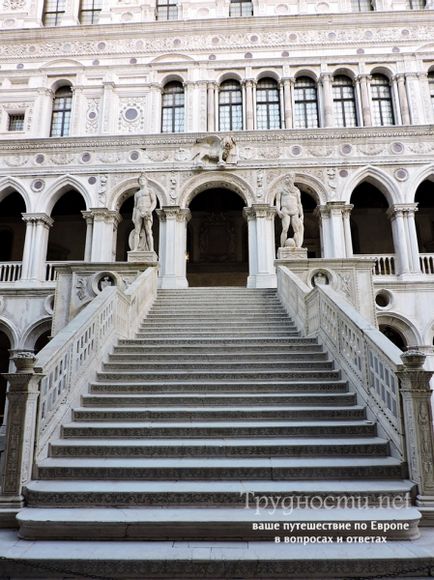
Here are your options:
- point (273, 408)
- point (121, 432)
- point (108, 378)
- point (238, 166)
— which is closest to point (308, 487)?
point (273, 408)

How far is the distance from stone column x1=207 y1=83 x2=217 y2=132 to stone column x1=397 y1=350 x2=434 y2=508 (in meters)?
15.5

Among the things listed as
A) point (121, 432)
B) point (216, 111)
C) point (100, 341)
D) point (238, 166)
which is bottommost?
point (121, 432)

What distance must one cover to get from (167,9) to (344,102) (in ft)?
31.5

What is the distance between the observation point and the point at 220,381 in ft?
24.2

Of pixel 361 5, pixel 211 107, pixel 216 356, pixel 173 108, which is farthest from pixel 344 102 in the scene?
pixel 216 356

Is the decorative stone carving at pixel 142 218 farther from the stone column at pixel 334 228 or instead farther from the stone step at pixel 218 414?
the stone column at pixel 334 228

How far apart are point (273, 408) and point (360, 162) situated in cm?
1405

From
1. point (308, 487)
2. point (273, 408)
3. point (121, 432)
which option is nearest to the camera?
point (308, 487)

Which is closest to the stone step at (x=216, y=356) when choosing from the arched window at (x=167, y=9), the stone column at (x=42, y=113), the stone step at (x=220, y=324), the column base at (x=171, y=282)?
the stone step at (x=220, y=324)

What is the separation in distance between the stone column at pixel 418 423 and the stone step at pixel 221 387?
1.89 meters

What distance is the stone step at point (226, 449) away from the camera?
5.46 m

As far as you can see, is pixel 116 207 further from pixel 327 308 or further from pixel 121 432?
pixel 121 432

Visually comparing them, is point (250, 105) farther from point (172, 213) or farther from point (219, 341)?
point (219, 341)

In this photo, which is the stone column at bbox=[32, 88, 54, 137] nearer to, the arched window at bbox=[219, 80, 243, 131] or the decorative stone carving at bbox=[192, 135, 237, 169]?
the decorative stone carving at bbox=[192, 135, 237, 169]
